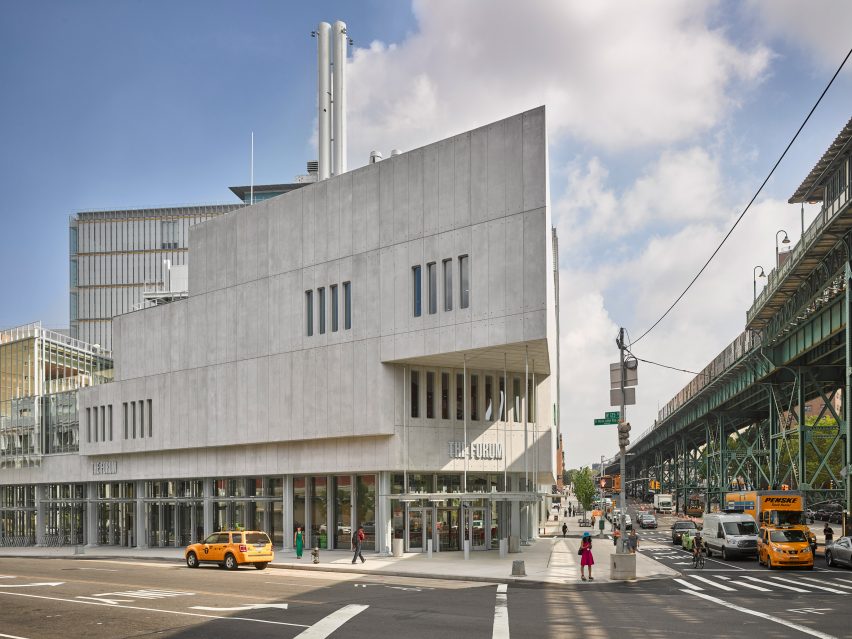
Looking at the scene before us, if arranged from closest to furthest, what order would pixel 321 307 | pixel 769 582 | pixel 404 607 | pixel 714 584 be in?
A: pixel 404 607 < pixel 714 584 < pixel 769 582 < pixel 321 307

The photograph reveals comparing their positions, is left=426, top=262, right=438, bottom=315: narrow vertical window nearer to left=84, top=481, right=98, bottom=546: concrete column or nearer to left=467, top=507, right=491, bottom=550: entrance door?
left=467, top=507, right=491, bottom=550: entrance door

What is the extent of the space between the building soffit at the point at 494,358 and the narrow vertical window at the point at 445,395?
0.91 m

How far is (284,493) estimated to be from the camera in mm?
53906

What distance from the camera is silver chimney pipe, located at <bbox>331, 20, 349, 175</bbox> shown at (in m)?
71.3

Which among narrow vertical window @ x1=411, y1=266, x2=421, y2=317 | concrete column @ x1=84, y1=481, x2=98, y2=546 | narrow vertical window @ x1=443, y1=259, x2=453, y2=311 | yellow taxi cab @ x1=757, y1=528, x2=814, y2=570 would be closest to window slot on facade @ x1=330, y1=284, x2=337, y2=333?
narrow vertical window @ x1=411, y1=266, x2=421, y2=317

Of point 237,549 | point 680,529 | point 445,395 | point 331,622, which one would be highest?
point 445,395

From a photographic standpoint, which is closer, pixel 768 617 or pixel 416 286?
pixel 768 617

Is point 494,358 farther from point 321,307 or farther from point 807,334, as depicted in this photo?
point 807,334

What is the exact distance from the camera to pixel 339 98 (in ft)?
236

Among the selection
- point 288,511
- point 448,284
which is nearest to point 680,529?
point 288,511

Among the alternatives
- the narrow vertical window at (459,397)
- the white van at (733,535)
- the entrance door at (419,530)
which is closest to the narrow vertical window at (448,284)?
the narrow vertical window at (459,397)

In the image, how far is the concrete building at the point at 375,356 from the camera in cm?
4394

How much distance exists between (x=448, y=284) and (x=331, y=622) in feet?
85.3

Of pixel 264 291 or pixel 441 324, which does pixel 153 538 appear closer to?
pixel 264 291
